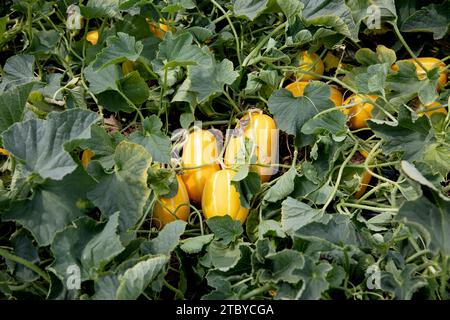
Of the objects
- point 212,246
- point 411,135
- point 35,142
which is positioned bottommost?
point 212,246

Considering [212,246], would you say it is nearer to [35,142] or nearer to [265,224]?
[265,224]

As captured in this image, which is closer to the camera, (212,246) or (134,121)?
(212,246)

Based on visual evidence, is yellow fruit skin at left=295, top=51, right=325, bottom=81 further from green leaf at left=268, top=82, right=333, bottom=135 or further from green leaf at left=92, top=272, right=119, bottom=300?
green leaf at left=92, top=272, right=119, bottom=300

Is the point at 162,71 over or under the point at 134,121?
over

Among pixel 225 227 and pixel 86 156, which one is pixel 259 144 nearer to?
pixel 225 227

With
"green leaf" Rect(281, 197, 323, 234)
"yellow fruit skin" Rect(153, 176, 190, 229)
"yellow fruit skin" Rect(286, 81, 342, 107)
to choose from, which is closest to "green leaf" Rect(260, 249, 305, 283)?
Answer: "green leaf" Rect(281, 197, 323, 234)
